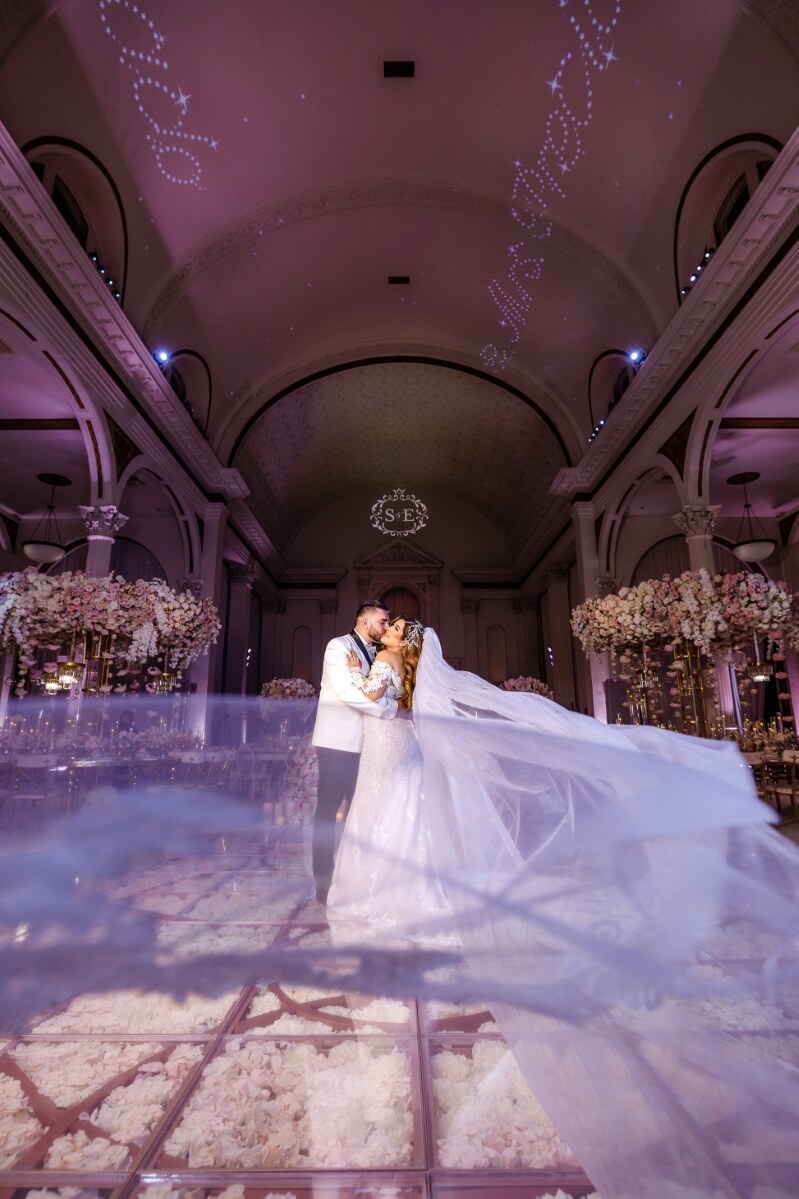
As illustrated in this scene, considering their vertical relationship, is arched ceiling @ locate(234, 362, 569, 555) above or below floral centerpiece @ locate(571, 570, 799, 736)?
above

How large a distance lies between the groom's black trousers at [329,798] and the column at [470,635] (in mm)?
17160

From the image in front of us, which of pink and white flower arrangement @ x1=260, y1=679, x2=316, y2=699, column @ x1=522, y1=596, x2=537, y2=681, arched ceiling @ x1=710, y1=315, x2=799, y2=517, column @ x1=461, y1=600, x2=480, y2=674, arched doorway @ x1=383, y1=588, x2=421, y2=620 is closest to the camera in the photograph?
arched ceiling @ x1=710, y1=315, x2=799, y2=517

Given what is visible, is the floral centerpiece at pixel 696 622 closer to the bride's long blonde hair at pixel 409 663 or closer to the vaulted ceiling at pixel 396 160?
the bride's long blonde hair at pixel 409 663

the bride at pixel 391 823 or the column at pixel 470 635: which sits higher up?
the column at pixel 470 635

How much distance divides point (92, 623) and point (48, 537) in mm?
11302

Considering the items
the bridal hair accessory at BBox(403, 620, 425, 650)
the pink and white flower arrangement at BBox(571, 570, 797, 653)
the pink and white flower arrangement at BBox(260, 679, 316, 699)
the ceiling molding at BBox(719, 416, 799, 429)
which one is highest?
the ceiling molding at BBox(719, 416, 799, 429)

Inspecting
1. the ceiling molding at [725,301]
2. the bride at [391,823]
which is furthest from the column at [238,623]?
the bride at [391,823]

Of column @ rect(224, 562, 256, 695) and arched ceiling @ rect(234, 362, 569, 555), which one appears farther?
column @ rect(224, 562, 256, 695)

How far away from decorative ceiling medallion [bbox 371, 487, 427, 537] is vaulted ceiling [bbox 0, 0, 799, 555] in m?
7.90

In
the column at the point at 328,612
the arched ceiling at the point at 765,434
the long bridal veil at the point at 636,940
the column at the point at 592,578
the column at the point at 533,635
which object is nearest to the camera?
the long bridal veil at the point at 636,940

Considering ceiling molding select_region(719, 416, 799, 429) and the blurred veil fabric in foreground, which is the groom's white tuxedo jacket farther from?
ceiling molding select_region(719, 416, 799, 429)

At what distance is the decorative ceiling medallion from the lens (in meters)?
22.4

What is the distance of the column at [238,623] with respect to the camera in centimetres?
1622

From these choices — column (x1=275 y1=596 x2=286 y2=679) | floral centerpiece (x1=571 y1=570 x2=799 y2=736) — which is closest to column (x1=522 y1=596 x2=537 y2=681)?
column (x1=275 y1=596 x2=286 y2=679)
